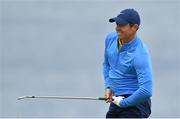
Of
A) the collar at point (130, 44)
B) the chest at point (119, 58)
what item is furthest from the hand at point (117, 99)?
the collar at point (130, 44)

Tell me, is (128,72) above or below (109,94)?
above

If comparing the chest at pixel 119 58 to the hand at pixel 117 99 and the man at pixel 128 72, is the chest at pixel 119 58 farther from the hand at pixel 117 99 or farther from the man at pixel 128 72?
the hand at pixel 117 99

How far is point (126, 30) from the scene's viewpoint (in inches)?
595

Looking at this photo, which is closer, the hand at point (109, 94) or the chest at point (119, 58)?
the chest at point (119, 58)

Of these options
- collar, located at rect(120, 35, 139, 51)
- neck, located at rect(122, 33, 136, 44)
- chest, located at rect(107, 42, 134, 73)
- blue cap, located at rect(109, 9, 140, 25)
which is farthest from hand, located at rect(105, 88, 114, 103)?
blue cap, located at rect(109, 9, 140, 25)

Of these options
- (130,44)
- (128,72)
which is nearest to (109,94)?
(128,72)

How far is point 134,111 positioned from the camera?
15227 millimetres

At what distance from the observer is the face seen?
15.1 m

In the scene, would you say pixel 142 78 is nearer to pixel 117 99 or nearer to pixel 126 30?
pixel 117 99

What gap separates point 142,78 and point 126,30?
79cm

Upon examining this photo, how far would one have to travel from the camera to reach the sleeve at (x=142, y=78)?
48.8 ft

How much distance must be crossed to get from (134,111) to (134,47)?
98 centimetres

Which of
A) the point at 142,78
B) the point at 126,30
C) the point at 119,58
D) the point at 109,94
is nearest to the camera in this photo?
the point at 142,78

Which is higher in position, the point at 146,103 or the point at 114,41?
the point at 114,41
